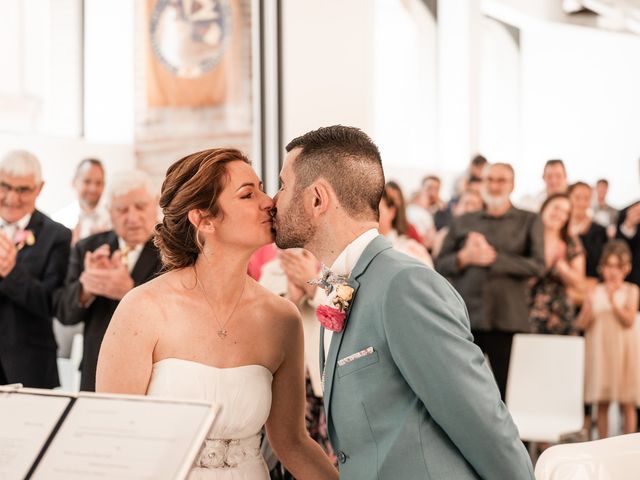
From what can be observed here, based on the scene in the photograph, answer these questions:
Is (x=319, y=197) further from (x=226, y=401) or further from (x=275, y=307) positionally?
(x=226, y=401)

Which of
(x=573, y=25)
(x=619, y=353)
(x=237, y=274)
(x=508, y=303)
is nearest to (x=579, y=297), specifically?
(x=619, y=353)

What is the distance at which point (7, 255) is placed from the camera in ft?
17.3

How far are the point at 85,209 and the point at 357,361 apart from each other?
15.6ft

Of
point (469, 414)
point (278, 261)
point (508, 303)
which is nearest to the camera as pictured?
point (469, 414)

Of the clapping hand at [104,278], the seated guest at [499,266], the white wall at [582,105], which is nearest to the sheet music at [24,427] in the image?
the clapping hand at [104,278]

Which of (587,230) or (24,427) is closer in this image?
(24,427)

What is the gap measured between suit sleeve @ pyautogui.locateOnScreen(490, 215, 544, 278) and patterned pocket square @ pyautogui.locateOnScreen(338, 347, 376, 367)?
399 cm

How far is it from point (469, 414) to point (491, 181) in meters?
4.39

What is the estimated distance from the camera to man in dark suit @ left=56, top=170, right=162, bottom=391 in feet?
14.0

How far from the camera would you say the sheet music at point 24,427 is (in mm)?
1548

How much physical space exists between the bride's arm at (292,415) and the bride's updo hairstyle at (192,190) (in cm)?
38

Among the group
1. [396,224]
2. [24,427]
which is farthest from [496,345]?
[24,427]

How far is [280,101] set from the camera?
24.0 ft

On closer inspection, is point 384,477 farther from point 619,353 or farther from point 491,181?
point 619,353
